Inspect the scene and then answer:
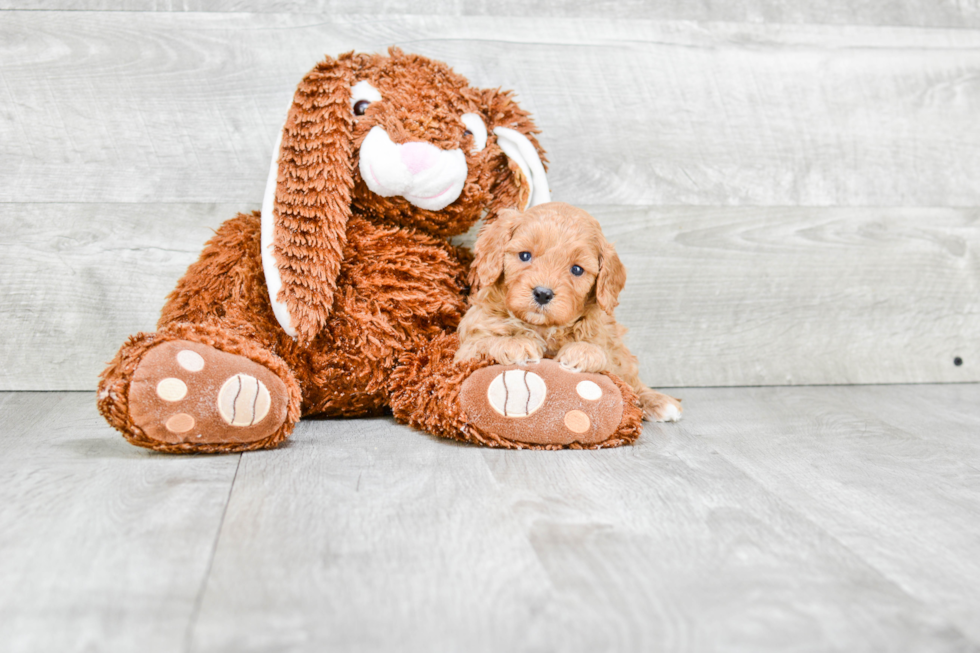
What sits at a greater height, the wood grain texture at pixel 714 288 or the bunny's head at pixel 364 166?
the bunny's head at pixel 364 166

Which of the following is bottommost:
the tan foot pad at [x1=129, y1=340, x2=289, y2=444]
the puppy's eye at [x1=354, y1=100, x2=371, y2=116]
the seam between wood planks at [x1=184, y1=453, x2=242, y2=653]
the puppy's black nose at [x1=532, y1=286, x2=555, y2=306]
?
the seam between wood planks at [x1=184, y1=453, x2=242, y2=653]

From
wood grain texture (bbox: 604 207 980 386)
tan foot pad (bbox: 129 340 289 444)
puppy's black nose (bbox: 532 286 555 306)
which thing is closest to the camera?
tan foot pad (bbox: 129 340 289 444)

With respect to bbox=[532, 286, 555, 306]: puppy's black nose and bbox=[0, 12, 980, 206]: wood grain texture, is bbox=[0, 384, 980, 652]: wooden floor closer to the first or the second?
bbox=[532, 286, 555, 306]: puppy's black nose

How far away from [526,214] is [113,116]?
741mm

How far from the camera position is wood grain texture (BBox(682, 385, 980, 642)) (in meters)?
0.72

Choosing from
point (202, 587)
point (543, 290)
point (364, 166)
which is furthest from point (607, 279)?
point (202, 587)

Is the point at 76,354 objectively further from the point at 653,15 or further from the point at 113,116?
the point at 653,15

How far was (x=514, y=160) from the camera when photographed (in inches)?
46.1

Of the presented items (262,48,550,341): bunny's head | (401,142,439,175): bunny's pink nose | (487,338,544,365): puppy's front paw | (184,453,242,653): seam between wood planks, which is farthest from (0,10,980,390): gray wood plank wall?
(184,453,242,653): seam between wood planks

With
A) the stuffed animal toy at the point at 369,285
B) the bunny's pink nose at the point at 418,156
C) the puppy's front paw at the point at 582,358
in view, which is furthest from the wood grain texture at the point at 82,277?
the puppy's front paw at the point at 582,358

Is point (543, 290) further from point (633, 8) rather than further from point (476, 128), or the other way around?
point (633, 8)

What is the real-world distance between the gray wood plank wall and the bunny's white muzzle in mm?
354

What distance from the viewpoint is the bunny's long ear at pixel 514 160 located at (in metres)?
1.18

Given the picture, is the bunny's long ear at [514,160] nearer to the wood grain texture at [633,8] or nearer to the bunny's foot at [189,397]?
the wood grain texture at [633,8]
